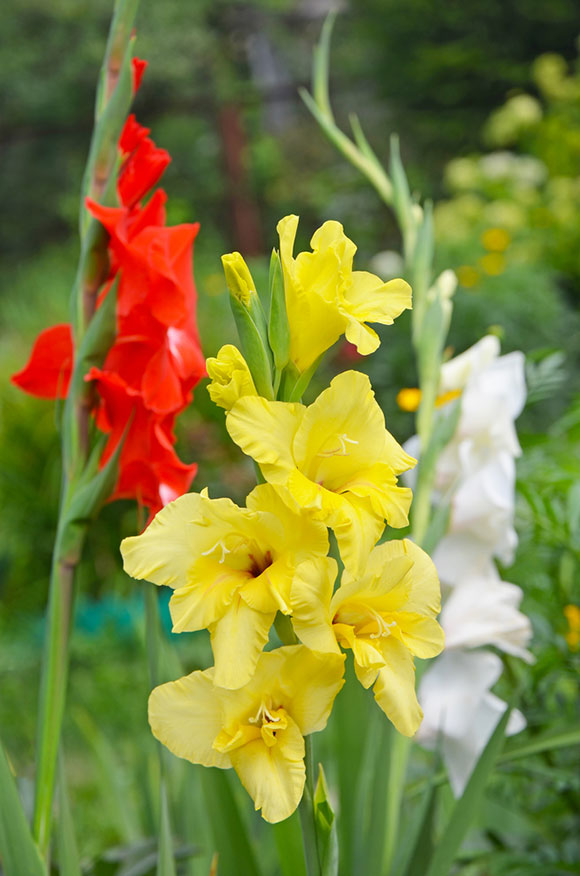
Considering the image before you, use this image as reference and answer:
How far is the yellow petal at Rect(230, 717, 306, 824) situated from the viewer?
1.18ft

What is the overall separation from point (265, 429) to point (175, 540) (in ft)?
0.19

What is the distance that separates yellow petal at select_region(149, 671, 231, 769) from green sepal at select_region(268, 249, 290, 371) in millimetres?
136

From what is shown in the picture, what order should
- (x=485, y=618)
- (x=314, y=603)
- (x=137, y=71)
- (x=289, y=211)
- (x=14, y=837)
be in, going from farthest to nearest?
(x=289, y=211) → (x=485, y=618) → (x=137, y=71) → (x=14, y=837) → (x=314, y=603)

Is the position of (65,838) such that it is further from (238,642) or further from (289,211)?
(289,211)

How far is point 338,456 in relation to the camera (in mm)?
385

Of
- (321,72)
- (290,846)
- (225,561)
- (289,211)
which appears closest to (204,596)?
(225,561)

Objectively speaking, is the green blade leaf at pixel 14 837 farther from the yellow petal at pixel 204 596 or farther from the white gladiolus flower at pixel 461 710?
the white gladiolus flower at pixel 461 710

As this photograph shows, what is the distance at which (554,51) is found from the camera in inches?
261

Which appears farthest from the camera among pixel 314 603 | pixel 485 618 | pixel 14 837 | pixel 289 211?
pixel 289 211

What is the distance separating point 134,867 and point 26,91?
6.09 m

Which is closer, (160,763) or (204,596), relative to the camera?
(204,596)

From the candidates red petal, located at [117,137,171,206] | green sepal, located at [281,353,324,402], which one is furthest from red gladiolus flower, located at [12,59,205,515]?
green sepal, located at [281,353,324,402]

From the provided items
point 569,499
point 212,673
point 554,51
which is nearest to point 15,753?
point 569,499

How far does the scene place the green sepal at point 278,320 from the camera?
375 millimetres
